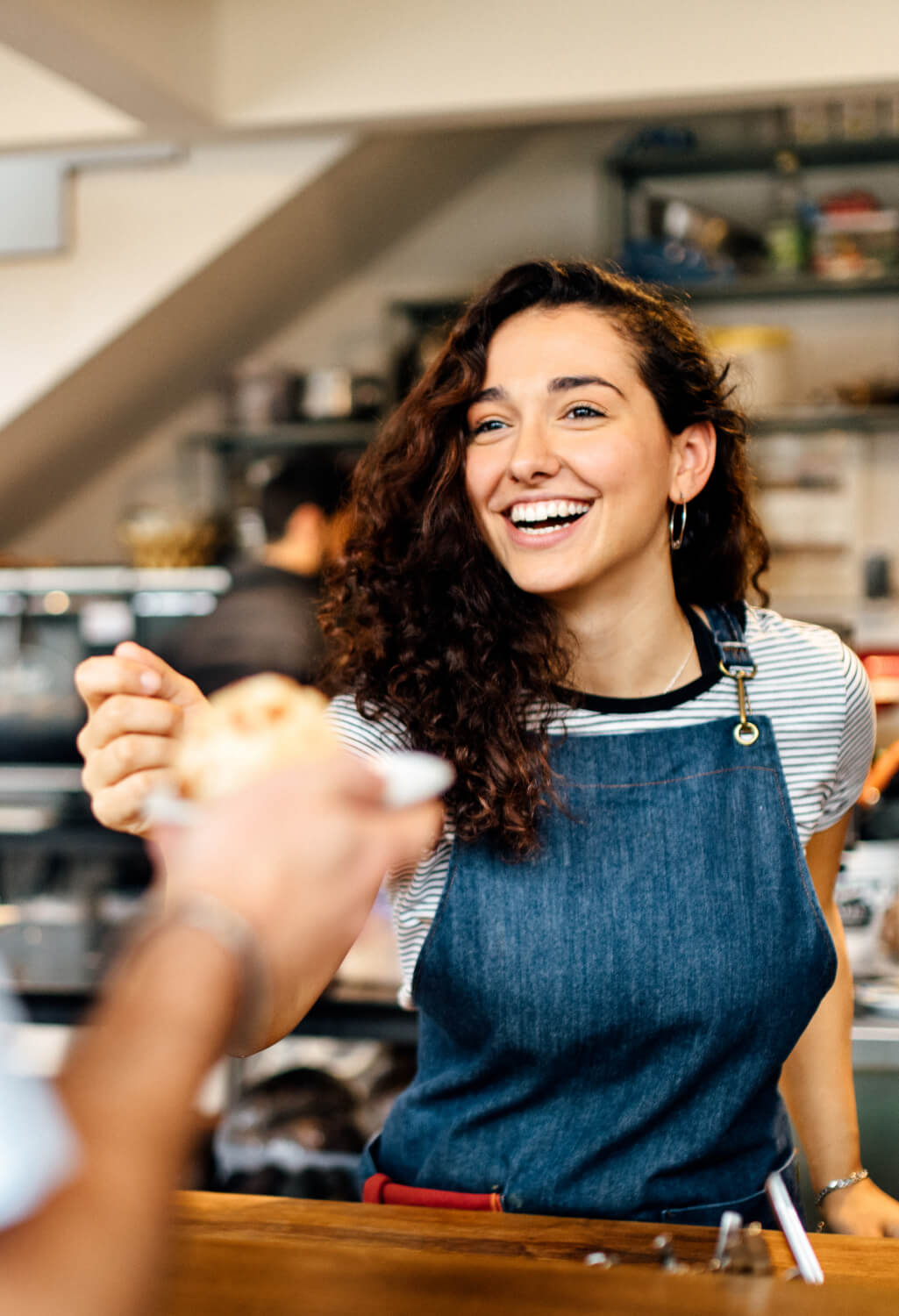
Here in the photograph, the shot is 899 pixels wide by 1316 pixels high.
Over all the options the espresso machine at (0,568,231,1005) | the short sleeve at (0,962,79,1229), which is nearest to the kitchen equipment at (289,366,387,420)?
the espresso machine at (0,568,231,1005)

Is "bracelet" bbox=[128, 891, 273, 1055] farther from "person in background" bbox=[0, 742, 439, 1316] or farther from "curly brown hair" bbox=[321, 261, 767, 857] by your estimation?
"curly brown hair" bbox=[321, 261, 767, 857]

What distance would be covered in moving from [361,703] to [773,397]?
3.18m

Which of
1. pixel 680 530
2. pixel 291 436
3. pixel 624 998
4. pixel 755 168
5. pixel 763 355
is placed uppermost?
pixel 755 168

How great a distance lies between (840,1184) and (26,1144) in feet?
3.45

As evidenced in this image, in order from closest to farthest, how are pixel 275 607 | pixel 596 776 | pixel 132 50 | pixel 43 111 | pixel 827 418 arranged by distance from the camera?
pixel 596 776 < pixel 132 50 < pixel 275 607 < pixel 43 111 < pixel 827 418

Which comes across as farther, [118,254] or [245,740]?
[118,254]

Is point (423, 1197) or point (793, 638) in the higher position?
point (793, 638)

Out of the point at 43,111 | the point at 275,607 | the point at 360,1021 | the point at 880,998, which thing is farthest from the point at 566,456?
the point at 43,111

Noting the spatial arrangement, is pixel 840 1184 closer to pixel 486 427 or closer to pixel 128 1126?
pixel 486 427

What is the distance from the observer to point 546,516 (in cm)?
125

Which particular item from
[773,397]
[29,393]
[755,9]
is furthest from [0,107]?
[773,397]

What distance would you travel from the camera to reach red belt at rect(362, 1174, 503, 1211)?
3.73ft

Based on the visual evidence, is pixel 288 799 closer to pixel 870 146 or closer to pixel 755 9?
pixel 755 9

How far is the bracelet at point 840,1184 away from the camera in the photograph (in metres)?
1.29
